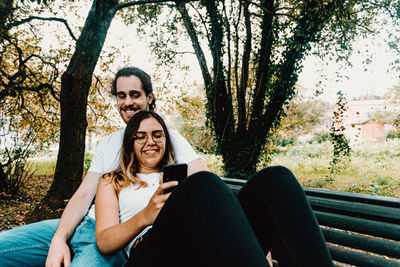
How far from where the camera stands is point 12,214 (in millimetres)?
5375

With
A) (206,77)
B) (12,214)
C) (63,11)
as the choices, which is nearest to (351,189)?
A: (206,77)

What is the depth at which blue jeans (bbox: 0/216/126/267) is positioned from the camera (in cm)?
125

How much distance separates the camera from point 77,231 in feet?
4.75

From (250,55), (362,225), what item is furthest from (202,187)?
(250,55)

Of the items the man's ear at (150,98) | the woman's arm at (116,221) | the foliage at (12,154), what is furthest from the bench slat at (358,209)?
the foliage at (12,154)

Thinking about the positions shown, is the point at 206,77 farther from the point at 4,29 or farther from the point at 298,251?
the point at 298,251

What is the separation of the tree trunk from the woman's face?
325cm

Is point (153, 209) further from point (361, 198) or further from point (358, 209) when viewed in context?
point (361, 198)

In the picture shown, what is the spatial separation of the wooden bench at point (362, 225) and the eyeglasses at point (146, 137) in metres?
1.18

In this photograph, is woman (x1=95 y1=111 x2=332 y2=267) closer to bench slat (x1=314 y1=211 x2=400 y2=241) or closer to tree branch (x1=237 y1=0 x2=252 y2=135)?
bench slat (x1=314 y1=211 x2=400 y2=241)

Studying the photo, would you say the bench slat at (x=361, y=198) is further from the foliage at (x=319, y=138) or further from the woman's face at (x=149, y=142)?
the foliage at (x=319, y=138)

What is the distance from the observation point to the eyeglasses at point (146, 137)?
1.65 metres

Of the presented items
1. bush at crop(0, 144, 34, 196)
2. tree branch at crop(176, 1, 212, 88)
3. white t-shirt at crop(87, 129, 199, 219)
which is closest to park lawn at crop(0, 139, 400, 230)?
bush at crop(0, 144, 34, 196)

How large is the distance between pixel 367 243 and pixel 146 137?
5.07 feet
